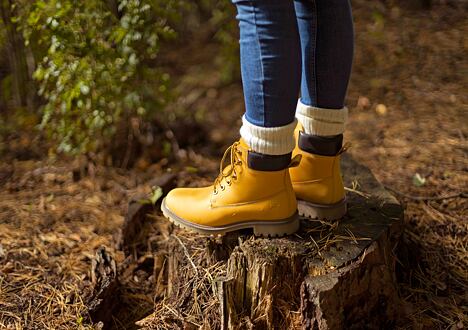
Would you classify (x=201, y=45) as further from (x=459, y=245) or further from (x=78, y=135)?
(x=459, y=245)

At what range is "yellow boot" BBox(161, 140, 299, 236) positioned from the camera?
1561mm

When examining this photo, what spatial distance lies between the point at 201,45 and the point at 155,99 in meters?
1.90

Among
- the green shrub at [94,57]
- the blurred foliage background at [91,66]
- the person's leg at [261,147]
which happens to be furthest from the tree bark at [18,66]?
the person's leg at [261,147]

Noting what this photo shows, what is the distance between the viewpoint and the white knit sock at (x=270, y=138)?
1.46m

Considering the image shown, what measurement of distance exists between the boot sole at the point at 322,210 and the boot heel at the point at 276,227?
0.09 m

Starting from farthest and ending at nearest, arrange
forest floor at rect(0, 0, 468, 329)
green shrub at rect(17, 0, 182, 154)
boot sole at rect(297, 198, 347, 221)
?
green shrub at rect(17, 0, 182, 154) < forest floor at rect(0, 0, 468, 329) < boot sole at rect(297, 198, 347, 221)

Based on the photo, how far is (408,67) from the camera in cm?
363

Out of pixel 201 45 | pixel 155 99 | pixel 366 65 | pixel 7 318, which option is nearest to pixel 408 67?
pixel 366 65

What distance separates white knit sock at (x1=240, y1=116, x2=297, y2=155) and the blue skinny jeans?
15 millimetres

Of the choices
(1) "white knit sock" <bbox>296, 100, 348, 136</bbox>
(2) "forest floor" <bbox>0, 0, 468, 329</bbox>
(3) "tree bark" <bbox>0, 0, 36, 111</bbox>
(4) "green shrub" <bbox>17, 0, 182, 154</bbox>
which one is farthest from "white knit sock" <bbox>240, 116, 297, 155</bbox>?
(3) "tree bark" <bbox>0, 0, 36, 111</bbox>

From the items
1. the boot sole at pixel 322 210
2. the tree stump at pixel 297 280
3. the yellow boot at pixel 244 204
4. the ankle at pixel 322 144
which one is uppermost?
the ankle at pixel 322 144

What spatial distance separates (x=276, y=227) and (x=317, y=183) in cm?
19

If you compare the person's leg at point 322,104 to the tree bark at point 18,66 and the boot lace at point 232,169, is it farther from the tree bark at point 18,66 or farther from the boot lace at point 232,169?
the tree bark at point 18,66

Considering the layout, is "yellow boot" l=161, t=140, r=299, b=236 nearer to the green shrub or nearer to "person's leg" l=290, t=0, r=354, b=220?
"person's leg" l=290, t=0, r=354, b=220
